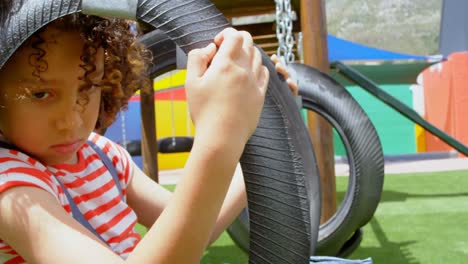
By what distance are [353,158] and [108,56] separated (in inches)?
51.2

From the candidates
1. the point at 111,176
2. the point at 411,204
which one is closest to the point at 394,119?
the point at 411,204

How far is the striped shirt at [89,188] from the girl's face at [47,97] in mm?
35

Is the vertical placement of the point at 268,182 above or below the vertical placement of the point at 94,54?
below

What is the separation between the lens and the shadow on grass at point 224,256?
2350 mm

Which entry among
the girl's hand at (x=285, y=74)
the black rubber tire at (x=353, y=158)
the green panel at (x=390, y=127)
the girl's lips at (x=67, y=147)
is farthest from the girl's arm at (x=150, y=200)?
the green panel at (x=390, y=127)

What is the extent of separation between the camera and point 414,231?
2.94 m

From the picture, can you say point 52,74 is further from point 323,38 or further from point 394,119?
point 394,119

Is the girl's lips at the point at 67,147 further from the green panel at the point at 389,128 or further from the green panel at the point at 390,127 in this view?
the green panel at the point at 390,127

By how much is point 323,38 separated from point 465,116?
7.26 meters

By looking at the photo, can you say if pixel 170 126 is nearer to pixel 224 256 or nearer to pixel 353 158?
pixel 224 256

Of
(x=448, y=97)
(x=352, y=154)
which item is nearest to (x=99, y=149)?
(x=352, y=154)

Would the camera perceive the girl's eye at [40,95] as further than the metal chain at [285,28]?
No

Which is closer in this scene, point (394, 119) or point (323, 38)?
point (323, 38)

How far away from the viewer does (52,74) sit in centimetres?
74
